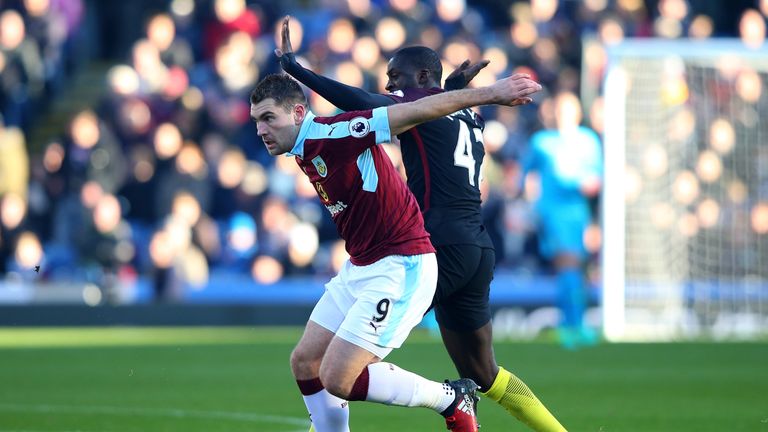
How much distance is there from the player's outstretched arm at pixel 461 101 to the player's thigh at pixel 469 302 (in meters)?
1.01

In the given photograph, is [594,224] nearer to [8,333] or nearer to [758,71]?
[758,71]

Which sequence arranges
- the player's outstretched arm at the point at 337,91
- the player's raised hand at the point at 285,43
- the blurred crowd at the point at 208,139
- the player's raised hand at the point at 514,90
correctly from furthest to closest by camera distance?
1. the blurred crowd at the point at 208,139
2. the player's raised hand at the point at 285,43
3. the player's outstretched arm at the point at 337,91
4. the player's raised hand at the point at 514,90

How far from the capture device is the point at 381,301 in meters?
5.99

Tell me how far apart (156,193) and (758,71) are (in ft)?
26.2

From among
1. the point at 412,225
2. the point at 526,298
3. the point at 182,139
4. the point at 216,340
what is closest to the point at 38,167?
the point at 182,139

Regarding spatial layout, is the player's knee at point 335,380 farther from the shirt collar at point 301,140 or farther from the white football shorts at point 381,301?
the shirt collar at point 301,140

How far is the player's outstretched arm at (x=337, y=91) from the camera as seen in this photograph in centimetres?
619

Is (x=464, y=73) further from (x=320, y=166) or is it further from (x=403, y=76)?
(x=320, y=166)

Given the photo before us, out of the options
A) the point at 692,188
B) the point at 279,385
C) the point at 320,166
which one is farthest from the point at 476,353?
the point at 692,188

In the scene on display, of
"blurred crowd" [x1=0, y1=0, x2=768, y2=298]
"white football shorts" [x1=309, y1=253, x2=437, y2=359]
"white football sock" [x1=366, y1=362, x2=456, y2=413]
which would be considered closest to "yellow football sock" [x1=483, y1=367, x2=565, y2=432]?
"white football sock" [x1=366, y1=362, x2=456, y2=413]

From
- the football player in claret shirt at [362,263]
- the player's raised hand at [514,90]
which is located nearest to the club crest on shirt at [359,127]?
the football player in claret shirt at [362,263]

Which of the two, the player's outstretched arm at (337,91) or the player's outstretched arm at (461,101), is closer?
the player's outstretched arm at (461,101)

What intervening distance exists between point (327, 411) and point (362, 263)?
0.70 meters

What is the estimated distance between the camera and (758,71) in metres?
17.4
